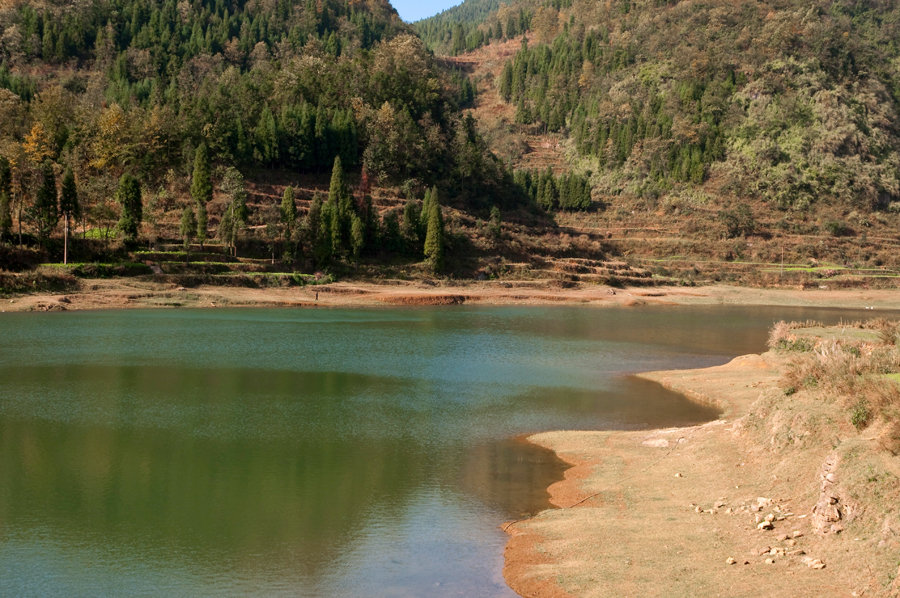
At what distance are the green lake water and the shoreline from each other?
9298 mm

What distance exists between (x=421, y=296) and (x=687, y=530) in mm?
58916

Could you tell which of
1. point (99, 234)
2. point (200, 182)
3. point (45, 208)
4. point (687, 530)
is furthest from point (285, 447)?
point (200, 182)

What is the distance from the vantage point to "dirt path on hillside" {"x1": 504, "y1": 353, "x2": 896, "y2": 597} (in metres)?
15.0

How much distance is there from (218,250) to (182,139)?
18.8m

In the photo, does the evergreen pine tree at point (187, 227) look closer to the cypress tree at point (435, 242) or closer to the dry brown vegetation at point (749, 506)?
the cypress tree at point (435, 242)

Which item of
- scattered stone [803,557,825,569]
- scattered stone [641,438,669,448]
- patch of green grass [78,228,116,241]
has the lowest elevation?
scattered stone [641,438,669,448]

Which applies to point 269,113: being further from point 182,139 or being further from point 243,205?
point 243,205

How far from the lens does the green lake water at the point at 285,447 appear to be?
57.2 ft

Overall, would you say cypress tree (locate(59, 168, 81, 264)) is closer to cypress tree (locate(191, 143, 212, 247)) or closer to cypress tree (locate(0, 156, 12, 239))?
cypress tree (locate(0, 156, 12, 239))

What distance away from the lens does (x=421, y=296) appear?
250ft

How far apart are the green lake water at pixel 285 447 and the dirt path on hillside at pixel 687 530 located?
112cm

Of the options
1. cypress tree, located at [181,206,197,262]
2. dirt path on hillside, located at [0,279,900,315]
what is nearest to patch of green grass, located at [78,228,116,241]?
cypress tree, located at [181,206,197,262]

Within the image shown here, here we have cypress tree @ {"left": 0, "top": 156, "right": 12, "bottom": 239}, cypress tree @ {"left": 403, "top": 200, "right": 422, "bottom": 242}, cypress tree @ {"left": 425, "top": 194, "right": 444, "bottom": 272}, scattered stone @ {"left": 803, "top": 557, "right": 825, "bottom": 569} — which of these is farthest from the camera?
cypress tree @ {"left": 403, "top": 200, "right": 422, "bottom": 242}

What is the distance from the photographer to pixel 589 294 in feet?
274
